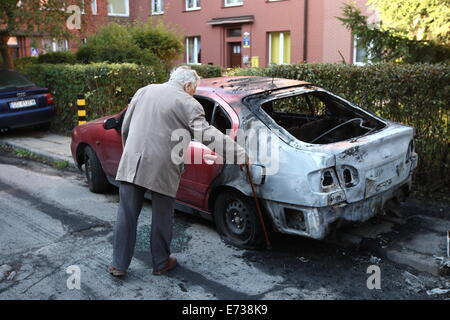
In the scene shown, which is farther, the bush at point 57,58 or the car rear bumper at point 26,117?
the bush at point 57,58

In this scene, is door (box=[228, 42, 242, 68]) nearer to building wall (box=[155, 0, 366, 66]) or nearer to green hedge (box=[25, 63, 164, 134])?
building wall (box=[155, 0, 366, 66])

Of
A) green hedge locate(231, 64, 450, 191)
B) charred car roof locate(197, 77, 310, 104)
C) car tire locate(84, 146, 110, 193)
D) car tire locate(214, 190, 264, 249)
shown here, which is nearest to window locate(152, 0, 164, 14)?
car tire locate(84, 146, 110, 193)

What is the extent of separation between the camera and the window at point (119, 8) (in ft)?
99.7

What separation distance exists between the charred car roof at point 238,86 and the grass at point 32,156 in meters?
4.25

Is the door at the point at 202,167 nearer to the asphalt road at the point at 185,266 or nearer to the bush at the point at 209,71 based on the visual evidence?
the asphalt road at the point at 185,266

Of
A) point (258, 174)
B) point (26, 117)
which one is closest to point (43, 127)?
point (26, 117)

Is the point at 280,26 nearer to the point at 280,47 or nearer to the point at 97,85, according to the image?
the point at 280,47

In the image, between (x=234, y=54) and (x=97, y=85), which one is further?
(x=234, y=54)

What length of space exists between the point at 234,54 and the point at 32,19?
39.7 feet

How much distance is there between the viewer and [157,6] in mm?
28141

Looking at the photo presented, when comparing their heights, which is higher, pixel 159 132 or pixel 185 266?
pixel 159 132

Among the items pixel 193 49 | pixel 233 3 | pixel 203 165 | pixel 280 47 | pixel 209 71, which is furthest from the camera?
pixel 193 49
